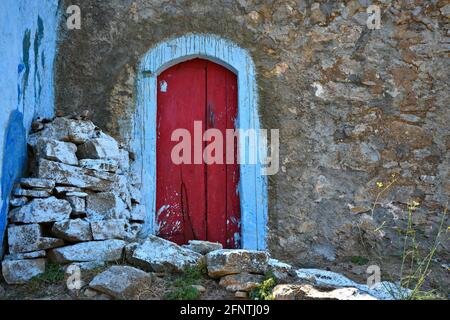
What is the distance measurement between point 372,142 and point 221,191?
1410 mm

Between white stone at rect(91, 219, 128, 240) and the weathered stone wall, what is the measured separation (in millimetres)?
1066

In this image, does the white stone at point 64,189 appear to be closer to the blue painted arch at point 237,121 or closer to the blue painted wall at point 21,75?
the blue painted wall at point 21,75

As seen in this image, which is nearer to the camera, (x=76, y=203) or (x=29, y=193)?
(x=29, y=193)

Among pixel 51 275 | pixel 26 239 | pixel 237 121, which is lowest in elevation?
pixel 51 275

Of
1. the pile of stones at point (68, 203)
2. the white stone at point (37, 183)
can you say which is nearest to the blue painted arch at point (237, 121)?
the pile of stones at point (68, 203)

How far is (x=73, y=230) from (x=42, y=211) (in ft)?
0.79

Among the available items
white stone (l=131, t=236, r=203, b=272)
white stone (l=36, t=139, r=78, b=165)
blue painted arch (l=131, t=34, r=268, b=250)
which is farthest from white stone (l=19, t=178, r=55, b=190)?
blue painted arch (l=131, t=34, r=268, b=250)

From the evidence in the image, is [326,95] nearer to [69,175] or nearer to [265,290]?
[265,290]

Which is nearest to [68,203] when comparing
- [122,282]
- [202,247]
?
[122,282]

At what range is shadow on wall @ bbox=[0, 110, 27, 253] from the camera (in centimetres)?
347

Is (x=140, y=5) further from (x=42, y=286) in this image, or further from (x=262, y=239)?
(x=42, y=286)

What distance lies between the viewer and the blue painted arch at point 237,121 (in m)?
4.61

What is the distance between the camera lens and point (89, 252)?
3562mm

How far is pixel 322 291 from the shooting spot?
3.12m
